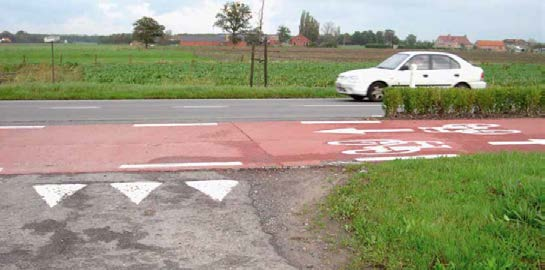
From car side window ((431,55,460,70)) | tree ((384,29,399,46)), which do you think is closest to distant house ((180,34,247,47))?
tree ((384,29,399,46))

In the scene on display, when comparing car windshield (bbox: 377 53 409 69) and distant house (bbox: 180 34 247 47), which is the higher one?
distant house (bbox: 180 34 247 47)

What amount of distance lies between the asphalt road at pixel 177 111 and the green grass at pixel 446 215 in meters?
6.60

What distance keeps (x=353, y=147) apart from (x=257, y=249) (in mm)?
4573

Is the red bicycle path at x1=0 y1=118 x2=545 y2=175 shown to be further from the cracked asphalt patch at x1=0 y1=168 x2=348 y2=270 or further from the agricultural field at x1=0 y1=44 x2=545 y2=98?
the agricultural field at x1=0 y1=44 x2=545 y2=98

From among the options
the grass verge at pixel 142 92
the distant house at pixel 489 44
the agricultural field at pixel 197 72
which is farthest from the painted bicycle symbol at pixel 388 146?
the distant house at pixel 489 44

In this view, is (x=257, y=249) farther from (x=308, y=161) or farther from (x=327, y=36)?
(x=327, y=36)

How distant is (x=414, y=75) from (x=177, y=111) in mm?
7401

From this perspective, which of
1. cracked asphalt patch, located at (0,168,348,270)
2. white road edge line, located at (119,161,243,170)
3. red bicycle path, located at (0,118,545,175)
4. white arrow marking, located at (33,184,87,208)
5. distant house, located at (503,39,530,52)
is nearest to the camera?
cracked asphalt patch, located at (0,168,348,270)

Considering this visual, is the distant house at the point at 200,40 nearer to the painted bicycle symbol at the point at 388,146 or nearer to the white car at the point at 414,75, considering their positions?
the white car at the point at 414,75

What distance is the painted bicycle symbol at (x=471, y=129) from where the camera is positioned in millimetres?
10422

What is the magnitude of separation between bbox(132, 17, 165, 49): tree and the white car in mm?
97394

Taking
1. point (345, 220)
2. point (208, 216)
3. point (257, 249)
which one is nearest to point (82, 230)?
point (208, 216)

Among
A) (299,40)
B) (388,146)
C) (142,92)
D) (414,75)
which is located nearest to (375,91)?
(414,75)

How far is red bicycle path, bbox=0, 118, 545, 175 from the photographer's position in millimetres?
7562
